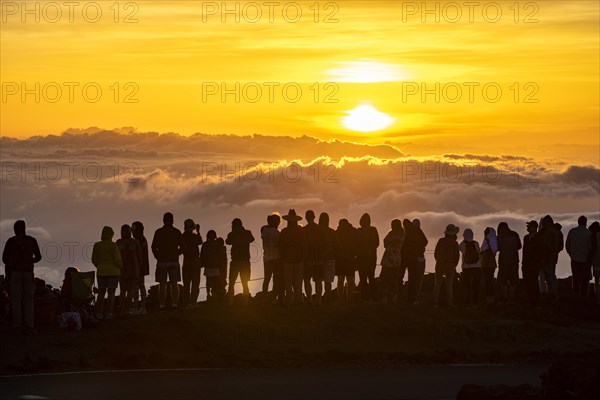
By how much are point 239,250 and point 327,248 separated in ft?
6.75

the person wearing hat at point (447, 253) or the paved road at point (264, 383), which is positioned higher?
the person wearing hat at point (447, 253)

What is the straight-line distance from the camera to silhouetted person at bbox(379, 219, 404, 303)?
1266 inches

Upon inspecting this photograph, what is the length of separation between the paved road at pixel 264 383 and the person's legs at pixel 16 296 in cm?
338

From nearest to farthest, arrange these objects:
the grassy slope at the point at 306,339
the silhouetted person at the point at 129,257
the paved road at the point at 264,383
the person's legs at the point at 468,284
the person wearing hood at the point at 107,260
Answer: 1. the paved road at the point at 264,383
2. the grassy slope at the point at 306,339
3. the person wearing hood at the point at 107,260
4. the silhouetted person at the point at 129,257
5. the person's legs at the point at 468,284

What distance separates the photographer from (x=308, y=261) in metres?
31.4

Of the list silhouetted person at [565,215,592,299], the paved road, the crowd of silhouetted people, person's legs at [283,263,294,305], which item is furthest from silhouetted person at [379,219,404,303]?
the paved road

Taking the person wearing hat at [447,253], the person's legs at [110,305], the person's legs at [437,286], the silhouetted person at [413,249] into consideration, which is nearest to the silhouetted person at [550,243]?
the person wearing hat at [447,253]

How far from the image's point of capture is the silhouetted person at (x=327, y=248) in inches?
1243

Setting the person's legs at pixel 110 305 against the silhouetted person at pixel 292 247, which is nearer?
the person's legs at pixel 110 305

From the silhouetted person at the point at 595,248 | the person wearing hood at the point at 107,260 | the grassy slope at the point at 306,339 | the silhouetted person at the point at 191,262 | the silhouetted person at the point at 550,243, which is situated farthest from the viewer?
the silhouetted person at the point at 595,248

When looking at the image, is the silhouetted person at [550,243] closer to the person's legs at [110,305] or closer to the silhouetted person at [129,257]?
the silhouetted person at [129,257]

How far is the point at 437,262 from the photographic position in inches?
1298

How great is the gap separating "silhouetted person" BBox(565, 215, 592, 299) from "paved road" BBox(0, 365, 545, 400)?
7.80 m

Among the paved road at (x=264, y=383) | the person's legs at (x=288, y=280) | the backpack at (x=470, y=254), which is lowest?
the paved road at (x=264, y=383)
